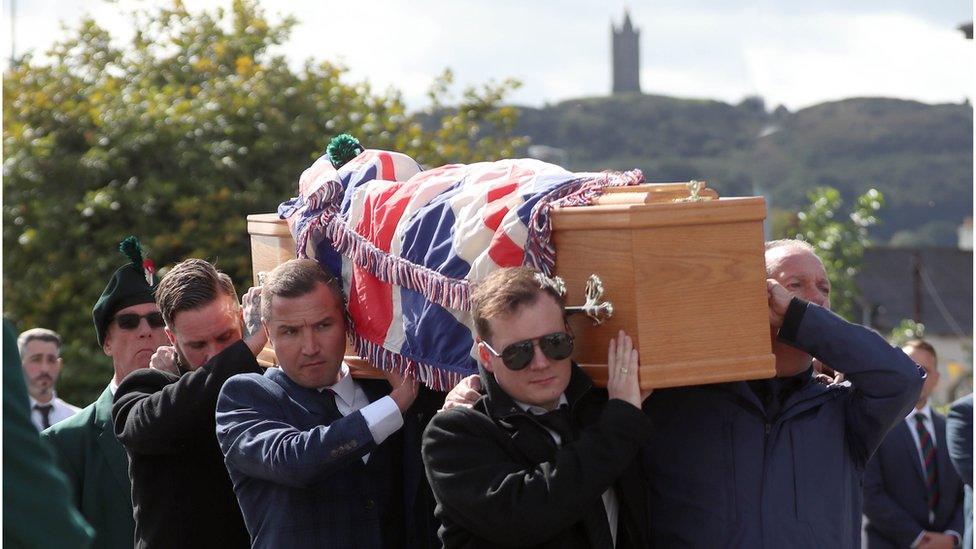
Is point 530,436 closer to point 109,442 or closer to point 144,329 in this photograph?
point 109,442

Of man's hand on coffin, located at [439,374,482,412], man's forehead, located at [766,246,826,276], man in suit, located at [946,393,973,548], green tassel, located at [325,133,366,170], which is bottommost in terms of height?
man in suit, located at [946,393,973,548]

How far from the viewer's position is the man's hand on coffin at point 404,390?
12.6 ft

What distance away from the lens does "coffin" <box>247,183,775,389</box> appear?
339 cm

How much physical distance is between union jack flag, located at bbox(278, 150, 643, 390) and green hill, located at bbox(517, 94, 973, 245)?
2881cm

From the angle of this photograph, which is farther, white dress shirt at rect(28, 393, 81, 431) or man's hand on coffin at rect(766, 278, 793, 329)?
white dress shirt at rect(28, 393, 81, 431)

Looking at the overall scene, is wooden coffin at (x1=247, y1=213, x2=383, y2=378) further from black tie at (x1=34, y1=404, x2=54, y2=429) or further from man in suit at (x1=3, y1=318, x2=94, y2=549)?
black tie at (x1=34, y1=404, x2=54, y2=429)

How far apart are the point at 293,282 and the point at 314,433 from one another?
471 millimetres

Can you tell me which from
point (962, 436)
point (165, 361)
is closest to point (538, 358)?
point (165, 361)

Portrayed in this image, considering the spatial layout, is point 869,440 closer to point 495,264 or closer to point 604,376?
point 604,376

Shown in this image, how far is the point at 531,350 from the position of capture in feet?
11.0

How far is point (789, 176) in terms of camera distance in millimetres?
34594

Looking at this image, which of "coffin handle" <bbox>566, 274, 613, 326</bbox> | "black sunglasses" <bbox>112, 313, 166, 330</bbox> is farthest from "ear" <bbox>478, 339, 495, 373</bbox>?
"black sunglasses" <bbox>112, 313, 166, 330</bbox>

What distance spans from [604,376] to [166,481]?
1.52 m

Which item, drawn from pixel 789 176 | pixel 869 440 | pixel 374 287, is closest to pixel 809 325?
pixel 869 440
